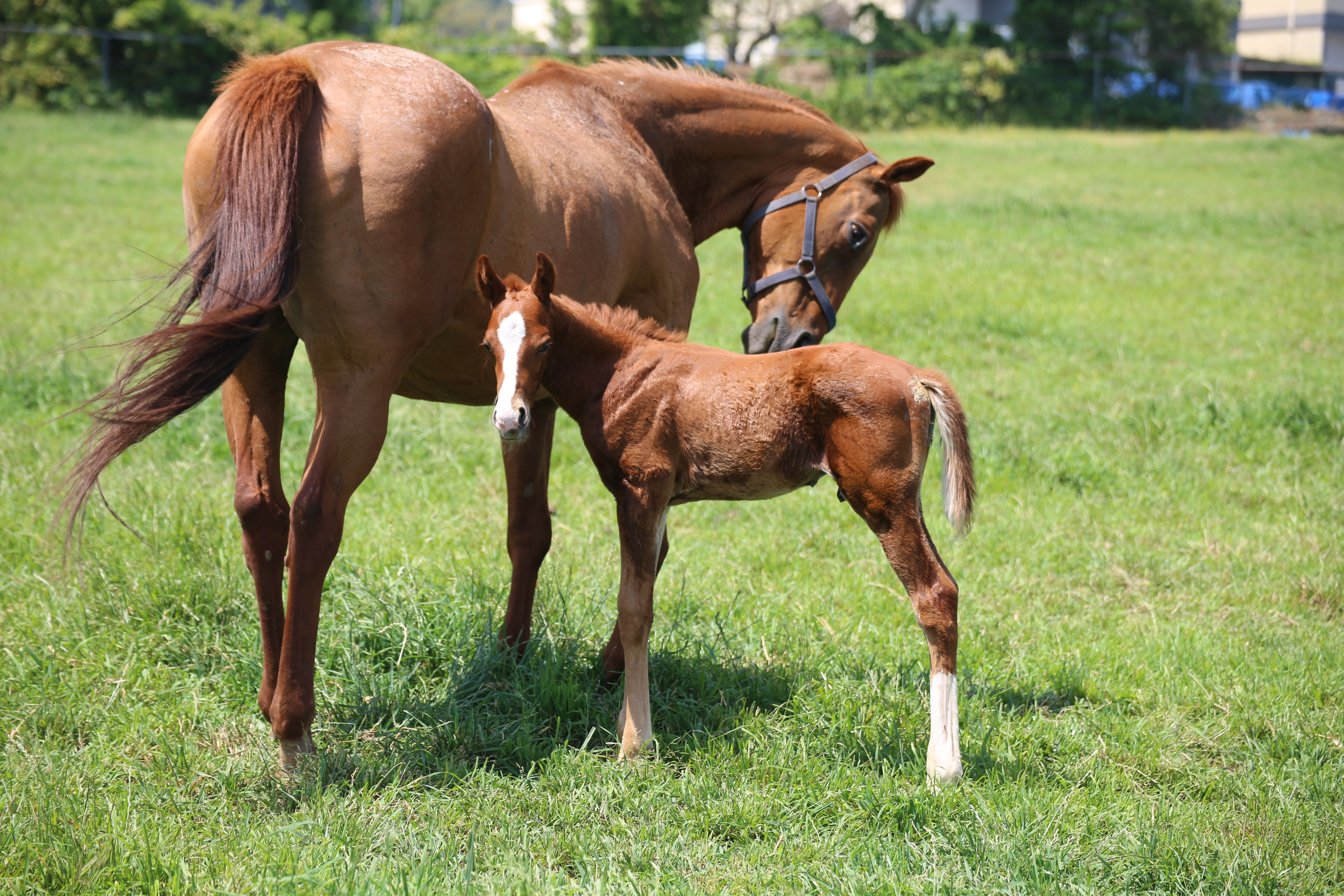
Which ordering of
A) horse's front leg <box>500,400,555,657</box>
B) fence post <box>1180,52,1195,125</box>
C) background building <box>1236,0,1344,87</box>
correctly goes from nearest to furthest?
horse's front leg <box>500,400,555,657</box>, fence post <box>1180,52,1195,125</box>, background building <box>1236,0,1344,87</box>

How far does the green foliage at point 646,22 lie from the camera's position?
32844 mm

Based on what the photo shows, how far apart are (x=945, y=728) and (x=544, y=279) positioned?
66.3 inches

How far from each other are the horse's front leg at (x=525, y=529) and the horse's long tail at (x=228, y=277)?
1.26m

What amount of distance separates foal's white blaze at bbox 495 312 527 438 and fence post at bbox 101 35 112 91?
24487 mm

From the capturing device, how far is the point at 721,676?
11.5ft

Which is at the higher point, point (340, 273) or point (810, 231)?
point (340, 273)

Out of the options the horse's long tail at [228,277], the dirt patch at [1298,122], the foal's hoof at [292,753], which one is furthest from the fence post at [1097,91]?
the foal's hoof at [292,753]

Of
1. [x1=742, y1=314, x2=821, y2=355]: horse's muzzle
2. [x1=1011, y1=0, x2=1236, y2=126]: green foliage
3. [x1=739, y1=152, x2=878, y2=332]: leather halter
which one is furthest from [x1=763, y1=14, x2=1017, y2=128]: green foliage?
[x1=742, y1=314, x2=821, y2=355]: horse's muzzle

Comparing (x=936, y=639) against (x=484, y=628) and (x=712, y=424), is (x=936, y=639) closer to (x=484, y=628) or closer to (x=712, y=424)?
(x=712, y=424)

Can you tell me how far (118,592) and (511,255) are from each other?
1991mm

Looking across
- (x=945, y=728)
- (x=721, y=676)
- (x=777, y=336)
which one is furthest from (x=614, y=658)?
(x=777, y=336)

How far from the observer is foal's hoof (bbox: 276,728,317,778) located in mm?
2912

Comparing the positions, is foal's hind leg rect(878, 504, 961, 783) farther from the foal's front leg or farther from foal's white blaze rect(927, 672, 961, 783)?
the foal's front leg

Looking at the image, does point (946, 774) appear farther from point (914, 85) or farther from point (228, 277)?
point (914, 85)
